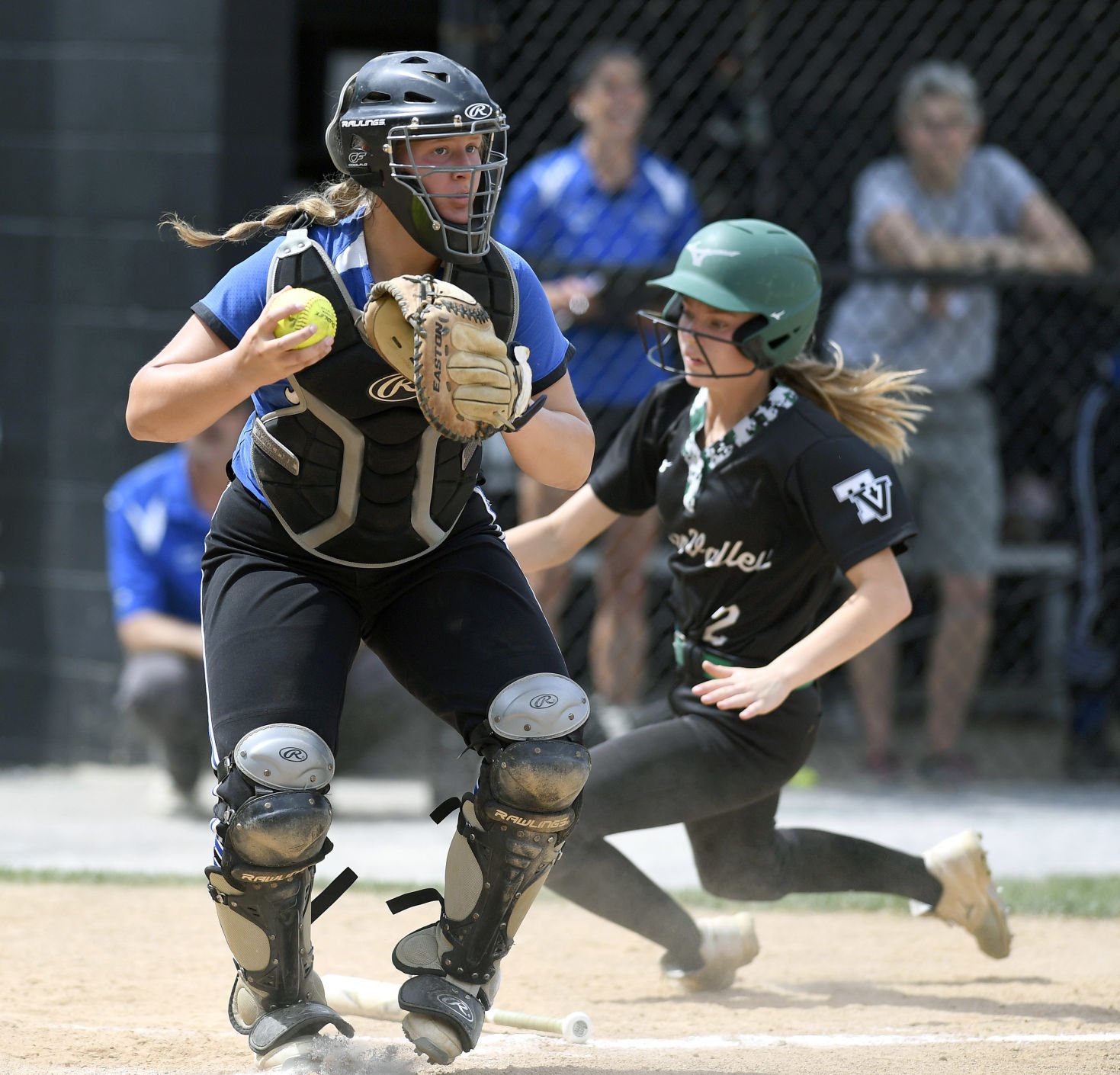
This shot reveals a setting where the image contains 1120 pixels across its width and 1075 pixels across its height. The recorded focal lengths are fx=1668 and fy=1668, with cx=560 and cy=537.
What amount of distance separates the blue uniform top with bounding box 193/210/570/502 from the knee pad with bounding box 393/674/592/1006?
22.8 inches

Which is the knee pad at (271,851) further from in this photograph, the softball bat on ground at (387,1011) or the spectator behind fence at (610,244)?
the spectator behind fence at (610,244)

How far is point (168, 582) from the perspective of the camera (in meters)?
5.68

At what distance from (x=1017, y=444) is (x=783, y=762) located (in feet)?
14.1

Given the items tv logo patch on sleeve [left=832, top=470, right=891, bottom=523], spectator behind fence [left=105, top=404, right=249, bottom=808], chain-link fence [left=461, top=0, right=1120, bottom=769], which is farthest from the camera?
chain-link fence [left=461, top=0, right=1120, bottom=769]

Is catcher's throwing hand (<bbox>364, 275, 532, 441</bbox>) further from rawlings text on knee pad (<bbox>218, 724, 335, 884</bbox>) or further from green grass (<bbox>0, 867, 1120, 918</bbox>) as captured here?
green grass (<bbox>0, 867, 1120, 918</bbox>)

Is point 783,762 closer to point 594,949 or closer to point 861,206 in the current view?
point 594,949

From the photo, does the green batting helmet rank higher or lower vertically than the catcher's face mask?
lower

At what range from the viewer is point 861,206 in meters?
6.02

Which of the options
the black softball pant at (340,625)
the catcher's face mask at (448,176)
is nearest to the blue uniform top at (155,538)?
the black softball pant at (340,625)

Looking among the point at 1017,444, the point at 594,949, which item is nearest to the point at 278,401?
the point at 594,949

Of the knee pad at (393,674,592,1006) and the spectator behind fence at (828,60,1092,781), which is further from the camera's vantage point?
the spectator behind fence at (828,60,1092,781)

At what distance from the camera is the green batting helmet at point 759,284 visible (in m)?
3.59

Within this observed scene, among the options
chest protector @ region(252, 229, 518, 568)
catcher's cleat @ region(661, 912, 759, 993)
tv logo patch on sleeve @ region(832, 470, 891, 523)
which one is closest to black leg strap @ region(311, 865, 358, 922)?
chest protector @ region(252, 229, 518, 568)

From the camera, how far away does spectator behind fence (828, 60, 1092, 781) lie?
5.95 meters
